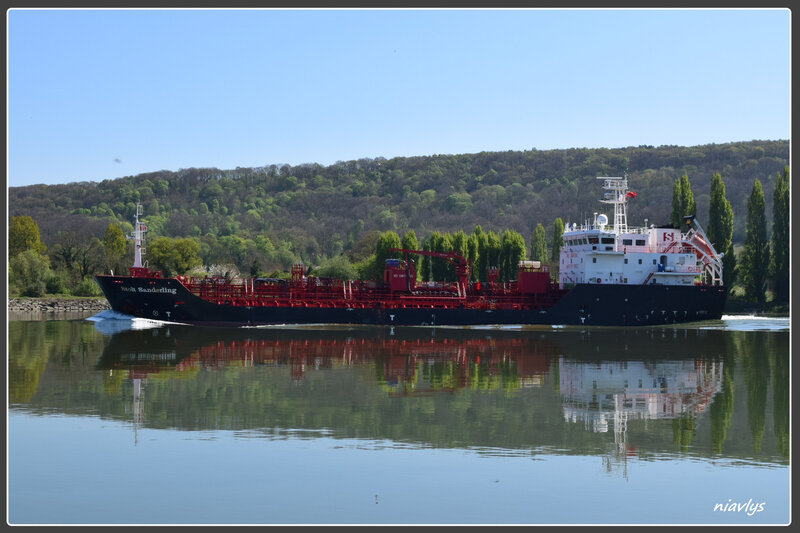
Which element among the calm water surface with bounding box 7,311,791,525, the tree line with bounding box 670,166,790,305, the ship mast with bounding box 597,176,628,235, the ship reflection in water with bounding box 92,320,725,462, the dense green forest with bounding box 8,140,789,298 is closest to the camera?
the calm water surface with bounding box 7,311,791,525

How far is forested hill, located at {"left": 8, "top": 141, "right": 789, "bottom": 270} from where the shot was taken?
12488 centimetres

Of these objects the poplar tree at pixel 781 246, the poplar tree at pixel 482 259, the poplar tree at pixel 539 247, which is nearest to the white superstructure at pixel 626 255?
the poplar tree at pixel 781 246

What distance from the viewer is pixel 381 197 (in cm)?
15888

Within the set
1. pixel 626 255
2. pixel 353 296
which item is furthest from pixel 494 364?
pixel 626 255

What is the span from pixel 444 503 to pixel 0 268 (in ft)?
43.0

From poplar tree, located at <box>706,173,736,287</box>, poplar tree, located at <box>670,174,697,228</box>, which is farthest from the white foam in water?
poplar tree, located at <box>706,173,736,287</box>

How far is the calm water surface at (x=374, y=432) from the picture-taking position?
12836 mm

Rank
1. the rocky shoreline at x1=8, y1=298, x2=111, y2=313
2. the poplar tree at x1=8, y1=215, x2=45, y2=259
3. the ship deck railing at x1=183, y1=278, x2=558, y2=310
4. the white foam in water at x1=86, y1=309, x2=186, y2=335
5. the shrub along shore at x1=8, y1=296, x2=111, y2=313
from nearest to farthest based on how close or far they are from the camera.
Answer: the white foam in water at x1=86, y1=309, x2=186, y2=335
the ship deck railing at x1=183, y1=278, x2=558, y2=310
the rocky shoreline at x1=8, y1=298, x2=111, y2=313
the shrub along shore at x1=8, y1=296, x2=111, y2=313
the poplar tree at x1=8, y1=215, x2=45, y2=259

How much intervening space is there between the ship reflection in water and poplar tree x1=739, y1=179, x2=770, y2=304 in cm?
2113

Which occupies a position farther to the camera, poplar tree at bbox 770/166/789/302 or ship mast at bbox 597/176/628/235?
poplar tree at bbox 770/166/789/302

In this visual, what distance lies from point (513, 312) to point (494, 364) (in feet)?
60.6

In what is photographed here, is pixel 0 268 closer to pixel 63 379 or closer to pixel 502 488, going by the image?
pixel 63 379

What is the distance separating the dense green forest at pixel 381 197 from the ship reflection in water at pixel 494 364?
218 feet

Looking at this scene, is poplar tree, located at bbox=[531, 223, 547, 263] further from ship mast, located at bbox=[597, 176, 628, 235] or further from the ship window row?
the ship window row
